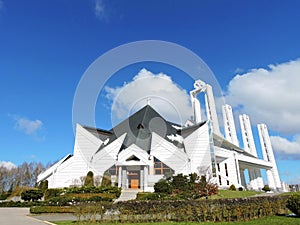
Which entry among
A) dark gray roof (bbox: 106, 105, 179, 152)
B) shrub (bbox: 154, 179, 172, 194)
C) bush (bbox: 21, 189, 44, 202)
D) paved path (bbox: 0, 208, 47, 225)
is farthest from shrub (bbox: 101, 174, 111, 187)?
paved path (bbox: 0, 208, 47, 225)

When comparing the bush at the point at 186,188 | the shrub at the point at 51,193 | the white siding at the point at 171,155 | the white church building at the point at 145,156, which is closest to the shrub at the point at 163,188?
the bush at the point at 186,188

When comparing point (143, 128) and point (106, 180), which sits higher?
point (143, 128)

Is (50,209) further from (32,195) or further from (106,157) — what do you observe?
(106,157)

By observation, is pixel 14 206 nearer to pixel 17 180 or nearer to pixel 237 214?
pixel 237 214

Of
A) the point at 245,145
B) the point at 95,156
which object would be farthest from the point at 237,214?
the point at 245,145

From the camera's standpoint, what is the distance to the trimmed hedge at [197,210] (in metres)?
8.96

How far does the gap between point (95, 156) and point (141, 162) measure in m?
7.49

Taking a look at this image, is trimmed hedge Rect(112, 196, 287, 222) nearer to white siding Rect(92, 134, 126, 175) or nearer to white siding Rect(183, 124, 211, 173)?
white siding Rect(92, 134, 126, 175)

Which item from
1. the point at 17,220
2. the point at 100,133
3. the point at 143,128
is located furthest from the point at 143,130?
the point at 17,220

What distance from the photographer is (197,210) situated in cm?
915

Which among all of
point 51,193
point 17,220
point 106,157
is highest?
point 106,157

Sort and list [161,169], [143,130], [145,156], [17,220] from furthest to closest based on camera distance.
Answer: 1. [143,130]
2. [161,169]
3. [145,156]
4. [17,220]

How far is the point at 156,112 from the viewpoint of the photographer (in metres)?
38.0

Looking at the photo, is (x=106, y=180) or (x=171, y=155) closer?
(x=106, y=180)
